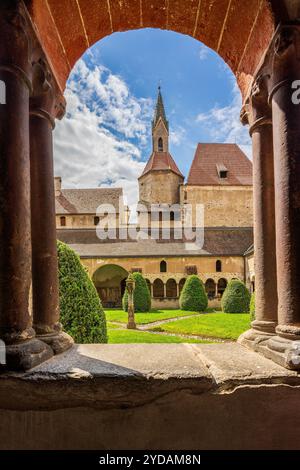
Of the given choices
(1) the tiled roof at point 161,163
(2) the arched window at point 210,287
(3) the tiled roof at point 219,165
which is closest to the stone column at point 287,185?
(2) the arched window at point 210,287

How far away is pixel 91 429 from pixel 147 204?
3609 cm

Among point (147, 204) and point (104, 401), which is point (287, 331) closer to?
point (104, 401)

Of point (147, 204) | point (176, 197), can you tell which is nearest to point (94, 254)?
point (147, 204)

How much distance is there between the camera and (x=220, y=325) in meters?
14.8

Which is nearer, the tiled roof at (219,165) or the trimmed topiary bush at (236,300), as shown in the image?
the trimmed topiary bush at (236,300)

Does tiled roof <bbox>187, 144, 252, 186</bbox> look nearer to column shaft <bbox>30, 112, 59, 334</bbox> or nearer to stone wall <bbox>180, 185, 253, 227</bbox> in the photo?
stone wall <bbox>180, 185, 253, 227</bbox>

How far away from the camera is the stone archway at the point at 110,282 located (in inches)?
1147

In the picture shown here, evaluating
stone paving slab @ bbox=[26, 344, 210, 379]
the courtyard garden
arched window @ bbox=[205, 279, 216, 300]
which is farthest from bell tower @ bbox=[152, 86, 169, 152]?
stone paving slab @ bbox=[26, 344, 210, 379]

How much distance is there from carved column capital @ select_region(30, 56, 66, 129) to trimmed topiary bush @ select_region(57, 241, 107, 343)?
120 inches

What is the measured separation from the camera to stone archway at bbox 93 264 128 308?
1147 inches

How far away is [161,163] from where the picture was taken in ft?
128

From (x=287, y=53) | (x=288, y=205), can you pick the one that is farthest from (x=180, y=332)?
(x=287, y=53)

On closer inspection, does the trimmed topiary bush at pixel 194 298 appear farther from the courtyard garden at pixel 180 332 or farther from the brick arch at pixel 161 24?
the brick arch at pixel 161 24

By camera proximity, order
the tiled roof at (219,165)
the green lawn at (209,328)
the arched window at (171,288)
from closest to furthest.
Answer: the green lawn at (209,328), the arched window at (171,288), the tiled roof at (219,165)
